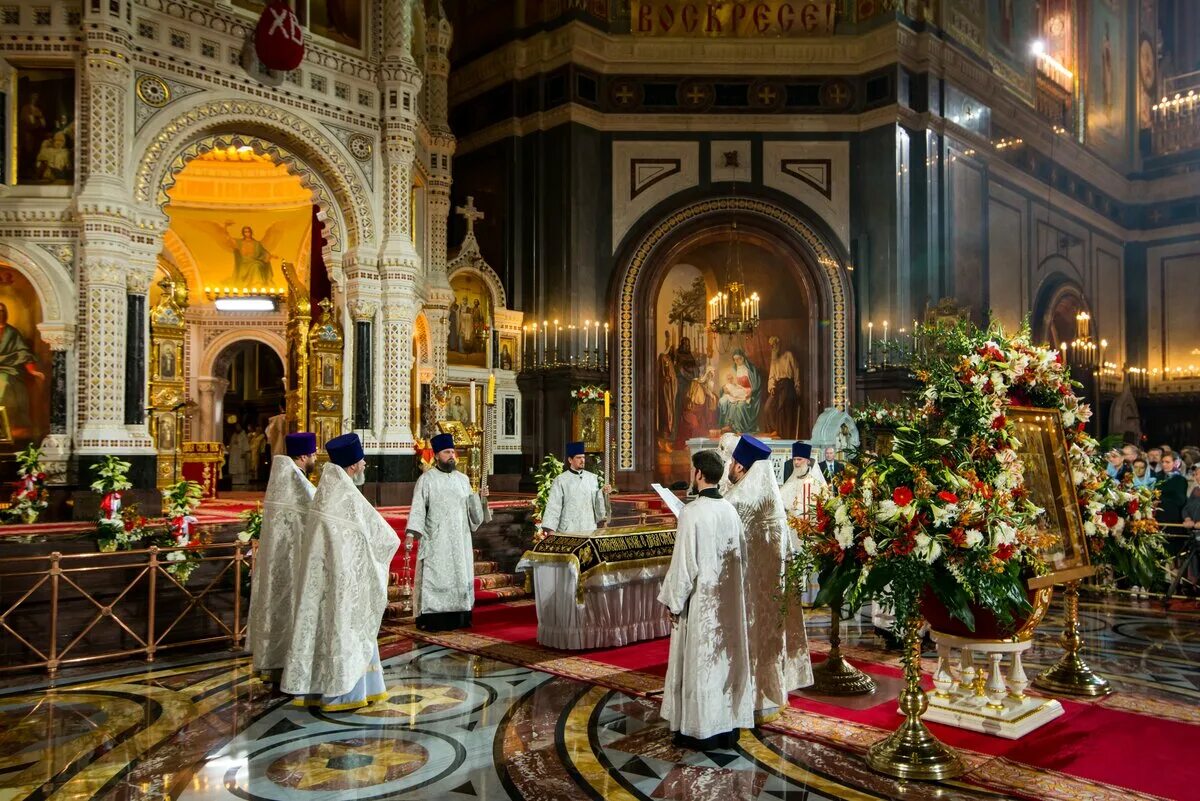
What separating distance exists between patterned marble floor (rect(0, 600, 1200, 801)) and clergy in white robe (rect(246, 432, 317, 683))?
30 centimetres

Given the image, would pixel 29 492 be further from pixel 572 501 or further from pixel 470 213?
pixel 470 213

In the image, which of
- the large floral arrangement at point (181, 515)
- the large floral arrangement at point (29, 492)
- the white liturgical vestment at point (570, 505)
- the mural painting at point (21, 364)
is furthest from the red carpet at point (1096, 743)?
the mural painting at point (21, 364)

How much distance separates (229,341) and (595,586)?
49.1 feet

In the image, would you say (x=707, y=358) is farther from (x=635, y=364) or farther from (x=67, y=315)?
(x=67, y=315)

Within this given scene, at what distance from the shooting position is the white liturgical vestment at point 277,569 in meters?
6.42

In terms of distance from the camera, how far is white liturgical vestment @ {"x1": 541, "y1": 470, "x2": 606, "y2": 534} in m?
9.24

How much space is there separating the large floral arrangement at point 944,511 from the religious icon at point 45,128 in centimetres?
1106

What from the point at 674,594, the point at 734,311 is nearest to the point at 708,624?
the point at 674,594

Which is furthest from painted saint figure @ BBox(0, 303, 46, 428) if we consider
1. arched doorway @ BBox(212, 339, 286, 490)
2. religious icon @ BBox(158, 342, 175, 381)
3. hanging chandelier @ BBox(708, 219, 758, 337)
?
hanging chandelier @ BBox(708, 219, 758, 337)

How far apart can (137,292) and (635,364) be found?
9.29 metres

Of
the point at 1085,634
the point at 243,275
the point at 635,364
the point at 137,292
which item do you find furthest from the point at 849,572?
the point at 243,275

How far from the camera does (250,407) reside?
22359mm

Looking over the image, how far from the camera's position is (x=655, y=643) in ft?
26.6

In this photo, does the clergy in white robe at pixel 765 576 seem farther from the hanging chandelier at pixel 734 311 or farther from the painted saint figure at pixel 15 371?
the hanging chandelier at pixel 734 311
